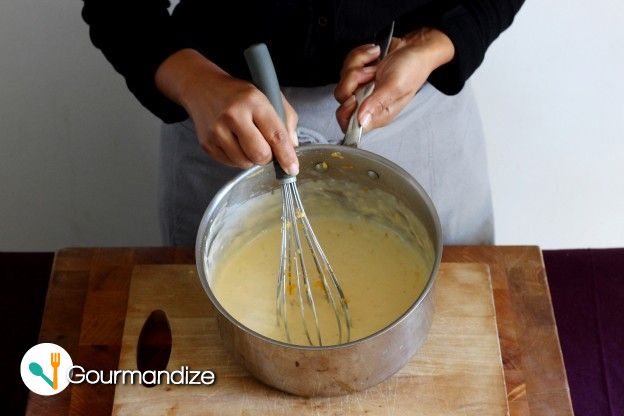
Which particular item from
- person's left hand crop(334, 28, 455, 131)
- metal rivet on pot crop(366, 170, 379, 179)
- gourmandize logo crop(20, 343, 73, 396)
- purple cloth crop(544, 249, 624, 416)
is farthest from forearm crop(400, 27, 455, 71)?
gourmandize logo crop(20, 343, 73, 396)

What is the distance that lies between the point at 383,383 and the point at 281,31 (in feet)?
1.21

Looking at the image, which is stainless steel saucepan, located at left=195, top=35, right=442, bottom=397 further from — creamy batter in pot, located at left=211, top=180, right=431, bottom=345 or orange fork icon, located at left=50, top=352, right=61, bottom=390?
orange fork icon, located at left=50, top=352, right=61, bottom=390

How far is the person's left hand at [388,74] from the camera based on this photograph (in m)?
0.83

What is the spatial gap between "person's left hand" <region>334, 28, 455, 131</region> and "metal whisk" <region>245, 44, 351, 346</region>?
0.09 metres

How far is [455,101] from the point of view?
1.04m

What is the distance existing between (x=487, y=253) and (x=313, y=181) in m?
0.20

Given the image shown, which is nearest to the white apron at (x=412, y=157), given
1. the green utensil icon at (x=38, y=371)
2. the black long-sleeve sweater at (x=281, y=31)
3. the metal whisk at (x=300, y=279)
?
the black long-sleeve sweater at (x=281, y=31)

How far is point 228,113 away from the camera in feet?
2.50

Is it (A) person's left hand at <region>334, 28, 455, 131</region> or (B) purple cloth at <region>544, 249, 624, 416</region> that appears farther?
(B) purple cloth at <region>544, 249, 624, 416</region>

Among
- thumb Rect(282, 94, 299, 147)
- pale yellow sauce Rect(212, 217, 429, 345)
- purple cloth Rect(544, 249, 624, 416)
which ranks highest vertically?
thumb Rect(282, 94, 299, 147)

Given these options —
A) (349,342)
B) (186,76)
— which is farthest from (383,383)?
(186,76)

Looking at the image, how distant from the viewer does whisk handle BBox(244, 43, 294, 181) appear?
0.74 meters

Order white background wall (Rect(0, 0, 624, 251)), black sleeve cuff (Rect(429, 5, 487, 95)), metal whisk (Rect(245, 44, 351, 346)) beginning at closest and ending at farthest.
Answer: metal whisk (Rect(245, 44, 351, 346)), black sleeve cuff (Rect(429, 5, 487, 95)), white background wall (Rect(0, 0, 624, 251))

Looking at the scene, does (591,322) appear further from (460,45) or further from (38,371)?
(38,371)
